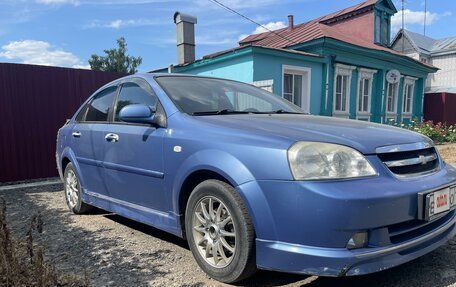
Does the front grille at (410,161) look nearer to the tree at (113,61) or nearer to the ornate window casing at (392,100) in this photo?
the ornate window casing at (392,100)

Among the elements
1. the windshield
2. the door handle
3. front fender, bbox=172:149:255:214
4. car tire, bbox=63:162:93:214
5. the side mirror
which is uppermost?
the windshield

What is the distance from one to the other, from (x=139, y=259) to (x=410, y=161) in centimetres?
230

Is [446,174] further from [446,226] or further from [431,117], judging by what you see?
[431,117]

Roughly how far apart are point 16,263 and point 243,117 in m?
1.93

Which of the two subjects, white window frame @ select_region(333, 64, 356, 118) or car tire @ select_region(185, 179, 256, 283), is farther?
white window frame @ select_region(333, 64, 356, 118)

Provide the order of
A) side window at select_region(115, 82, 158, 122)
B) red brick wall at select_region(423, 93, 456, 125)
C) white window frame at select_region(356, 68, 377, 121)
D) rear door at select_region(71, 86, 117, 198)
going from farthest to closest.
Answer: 1. red brick wall at select_region(423, 93, 456, 125)
2. white window frame at select_region(356, 68, 377, 121)
3. rear door at select_region(71, 86, 117, 198)
4. side window at select_region(115, 82, 158, 122)

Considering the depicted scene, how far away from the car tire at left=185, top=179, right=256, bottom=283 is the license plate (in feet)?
3.74

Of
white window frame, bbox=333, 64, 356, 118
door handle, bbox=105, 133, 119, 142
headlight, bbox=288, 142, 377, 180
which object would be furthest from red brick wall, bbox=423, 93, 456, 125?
headlight, bbox=288, 142, 377, 180

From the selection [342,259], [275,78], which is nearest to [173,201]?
[342,259]

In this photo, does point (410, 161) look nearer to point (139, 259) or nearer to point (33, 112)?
point (139, 259)

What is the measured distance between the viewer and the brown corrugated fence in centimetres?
706

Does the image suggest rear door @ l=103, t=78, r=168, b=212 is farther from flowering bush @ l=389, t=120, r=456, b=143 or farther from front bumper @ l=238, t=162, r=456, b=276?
flowering bush @ l=389, t=120, r=456, b=143

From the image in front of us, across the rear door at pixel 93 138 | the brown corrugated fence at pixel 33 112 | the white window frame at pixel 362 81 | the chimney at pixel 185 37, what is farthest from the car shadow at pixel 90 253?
the white window frame at pixel 362 81

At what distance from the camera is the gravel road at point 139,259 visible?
9.00 feet
